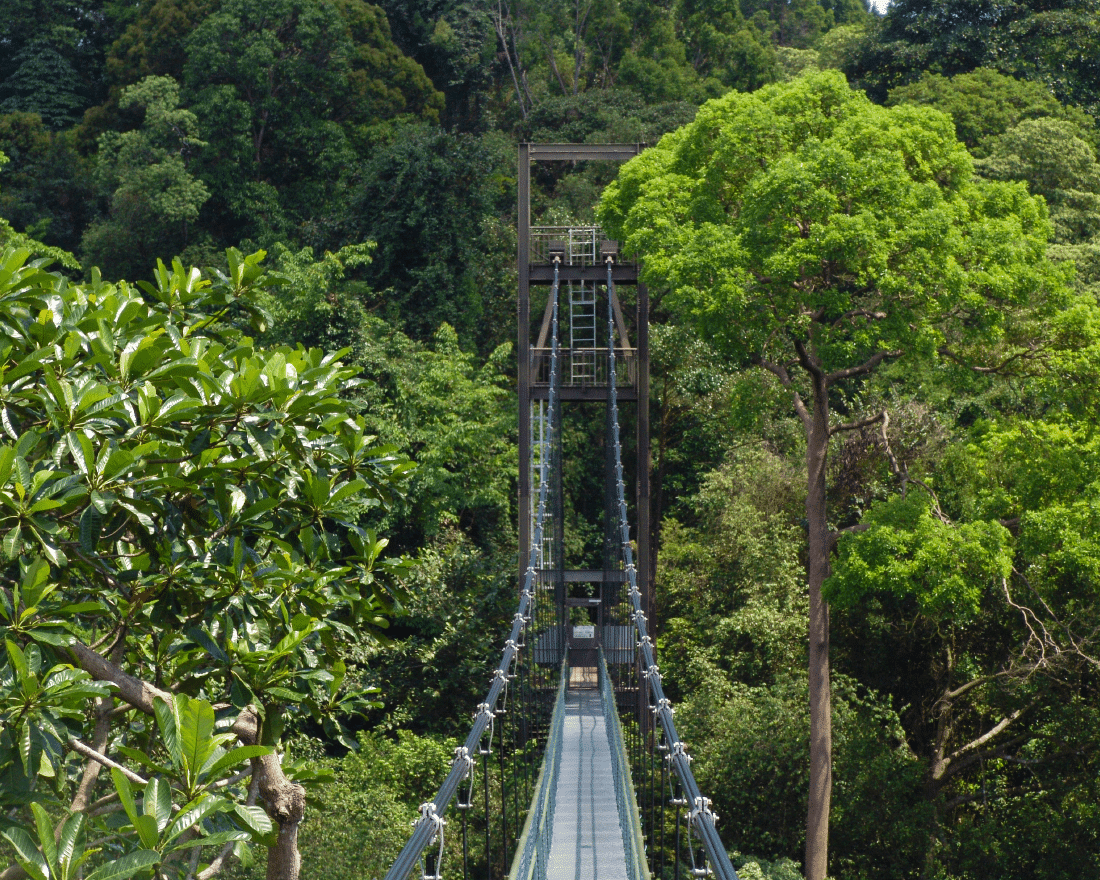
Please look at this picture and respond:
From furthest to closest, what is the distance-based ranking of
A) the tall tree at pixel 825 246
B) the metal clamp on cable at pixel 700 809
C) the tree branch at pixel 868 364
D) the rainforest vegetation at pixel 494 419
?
the tree branch at pixel 868 364
the tall tree at pixel 825 246
the rainforest vegetation at pixel 494 419
the metal clamp on cable at pixel 700 809

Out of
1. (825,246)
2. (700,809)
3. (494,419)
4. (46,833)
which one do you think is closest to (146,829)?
(46,833)

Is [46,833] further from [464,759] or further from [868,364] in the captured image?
[868,364]

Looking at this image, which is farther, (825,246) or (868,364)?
(868,364)

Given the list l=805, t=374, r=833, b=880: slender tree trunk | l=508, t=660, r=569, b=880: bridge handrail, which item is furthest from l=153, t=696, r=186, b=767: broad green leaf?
l=805, t=374, r=833, b=880: slender tree trunk

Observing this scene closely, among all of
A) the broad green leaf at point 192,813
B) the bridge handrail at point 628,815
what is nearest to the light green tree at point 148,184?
the bridge handrail at point 628,815

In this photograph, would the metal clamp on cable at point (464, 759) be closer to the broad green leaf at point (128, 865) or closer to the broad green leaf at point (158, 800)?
the broad green leaf at point (158, 800)

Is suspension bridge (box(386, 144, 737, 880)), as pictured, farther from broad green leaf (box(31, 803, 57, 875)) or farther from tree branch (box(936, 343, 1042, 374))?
broad green leaf (box(31, 803, 57, 875))
